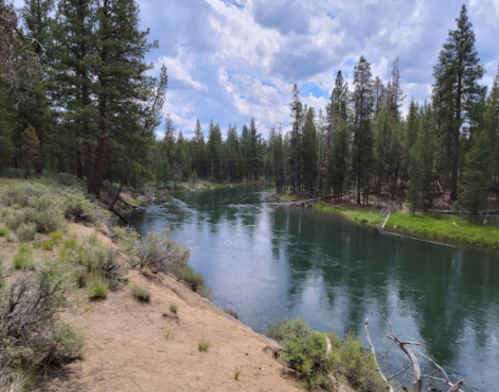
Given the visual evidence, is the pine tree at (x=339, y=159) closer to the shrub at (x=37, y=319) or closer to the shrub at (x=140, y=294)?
the shrub at (x=140, y=294)

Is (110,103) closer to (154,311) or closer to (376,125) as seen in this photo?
(154,311)

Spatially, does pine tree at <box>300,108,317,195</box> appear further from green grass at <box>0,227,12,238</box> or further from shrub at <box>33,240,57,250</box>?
green grass at <box>0,227,12,238</box>

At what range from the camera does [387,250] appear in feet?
67.4

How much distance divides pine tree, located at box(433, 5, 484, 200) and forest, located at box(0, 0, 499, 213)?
0.09m

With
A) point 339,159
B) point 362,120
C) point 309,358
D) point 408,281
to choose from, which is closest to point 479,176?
point 408,281

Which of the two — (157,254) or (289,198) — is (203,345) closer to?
(157,254)

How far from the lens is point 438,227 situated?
24875 millimetres

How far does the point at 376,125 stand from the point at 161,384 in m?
44.3

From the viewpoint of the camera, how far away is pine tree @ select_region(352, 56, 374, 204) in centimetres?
3844

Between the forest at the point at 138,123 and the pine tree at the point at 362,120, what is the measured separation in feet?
0.42

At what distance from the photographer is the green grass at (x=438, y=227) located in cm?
2186

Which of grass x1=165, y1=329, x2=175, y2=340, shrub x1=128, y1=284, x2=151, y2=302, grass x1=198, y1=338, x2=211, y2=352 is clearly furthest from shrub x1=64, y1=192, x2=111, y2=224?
grass x1=198, y1=338, x2=211, y2=352

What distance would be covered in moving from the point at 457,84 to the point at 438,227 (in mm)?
15780

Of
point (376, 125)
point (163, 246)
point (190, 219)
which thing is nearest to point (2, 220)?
point (163, 246)
